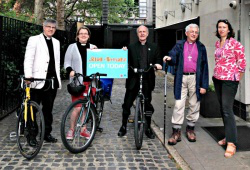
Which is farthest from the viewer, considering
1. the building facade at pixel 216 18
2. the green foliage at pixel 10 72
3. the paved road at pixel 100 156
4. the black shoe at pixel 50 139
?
the green foliage at pixel 10 72

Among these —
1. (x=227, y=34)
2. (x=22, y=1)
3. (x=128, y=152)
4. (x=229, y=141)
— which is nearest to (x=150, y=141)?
(x=128, y=152)

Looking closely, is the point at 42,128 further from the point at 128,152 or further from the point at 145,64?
the point at 145,64

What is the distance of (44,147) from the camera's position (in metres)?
5.02

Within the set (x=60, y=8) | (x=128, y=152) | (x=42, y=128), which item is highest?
(x=60, y=8)

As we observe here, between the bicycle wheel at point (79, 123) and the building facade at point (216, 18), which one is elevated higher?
the building facade at point (216, 18)

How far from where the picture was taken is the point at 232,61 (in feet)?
15.4

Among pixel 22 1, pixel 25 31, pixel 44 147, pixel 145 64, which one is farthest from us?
pixel 22 1

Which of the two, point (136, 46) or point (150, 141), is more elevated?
point (136, 46)

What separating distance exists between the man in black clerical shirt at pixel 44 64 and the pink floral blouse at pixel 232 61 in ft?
8.65

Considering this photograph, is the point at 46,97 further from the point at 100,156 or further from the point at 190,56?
the point at 190,56

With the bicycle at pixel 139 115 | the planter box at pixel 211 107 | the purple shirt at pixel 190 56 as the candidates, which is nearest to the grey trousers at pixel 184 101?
the purple shirt at pixel 190 56

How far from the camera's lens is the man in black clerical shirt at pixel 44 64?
4863 mm

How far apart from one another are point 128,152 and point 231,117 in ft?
5.44

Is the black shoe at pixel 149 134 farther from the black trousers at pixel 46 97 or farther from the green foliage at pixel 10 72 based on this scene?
the green foliage at pixel 10 72
